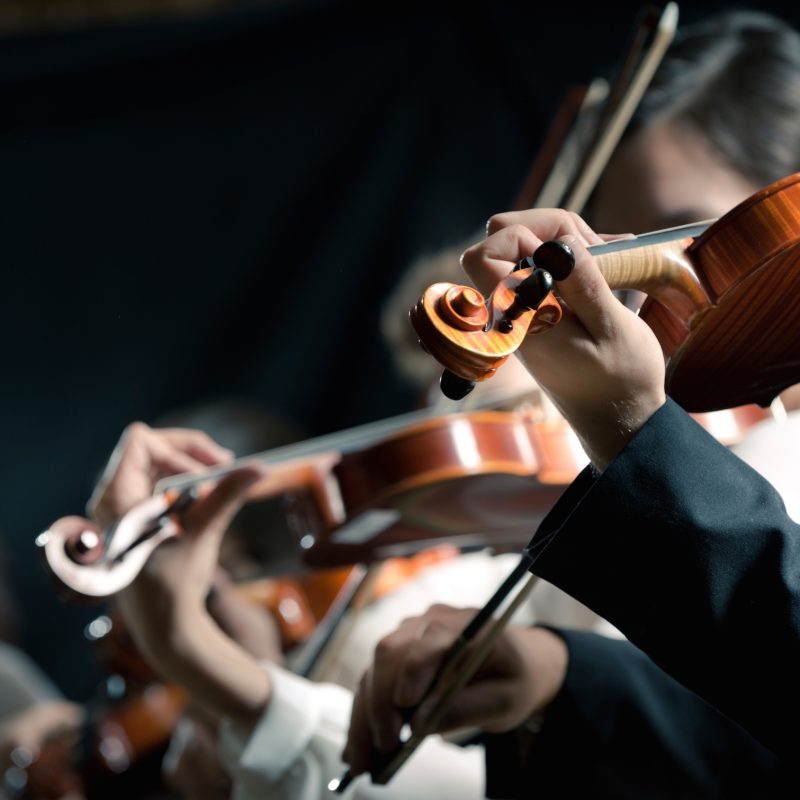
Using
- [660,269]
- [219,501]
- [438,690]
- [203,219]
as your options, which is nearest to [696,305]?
[660,269]

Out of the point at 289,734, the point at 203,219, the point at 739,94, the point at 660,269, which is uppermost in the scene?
the point at 660,269

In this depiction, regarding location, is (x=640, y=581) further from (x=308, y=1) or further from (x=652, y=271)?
(x=308, y=1)

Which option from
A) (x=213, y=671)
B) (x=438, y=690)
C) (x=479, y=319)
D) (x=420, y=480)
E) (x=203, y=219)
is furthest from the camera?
(x=203, y=219)

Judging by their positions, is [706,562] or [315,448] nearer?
[706,562]

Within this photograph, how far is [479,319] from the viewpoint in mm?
302

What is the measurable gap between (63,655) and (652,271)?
1.49m

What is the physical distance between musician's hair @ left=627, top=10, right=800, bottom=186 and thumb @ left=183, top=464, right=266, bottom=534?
0.31 meters

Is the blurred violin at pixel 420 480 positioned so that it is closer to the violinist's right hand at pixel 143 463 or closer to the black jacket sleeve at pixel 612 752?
the violinist's right hand at pixel 143 463

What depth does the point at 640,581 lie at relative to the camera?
0.35 m

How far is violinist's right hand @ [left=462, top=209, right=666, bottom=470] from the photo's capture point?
0.32 m

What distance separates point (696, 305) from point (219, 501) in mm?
312

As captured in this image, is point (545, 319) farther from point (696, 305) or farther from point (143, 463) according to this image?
point (143, 463)

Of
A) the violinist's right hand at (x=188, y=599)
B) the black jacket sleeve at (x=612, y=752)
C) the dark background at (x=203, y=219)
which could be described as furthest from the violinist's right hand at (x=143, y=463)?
the dark background at (x=203, y=219)

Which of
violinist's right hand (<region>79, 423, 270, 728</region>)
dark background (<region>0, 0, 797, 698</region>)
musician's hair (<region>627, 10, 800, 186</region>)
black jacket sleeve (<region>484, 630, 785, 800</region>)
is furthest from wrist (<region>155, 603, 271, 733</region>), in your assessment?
dark background (<region>0, 0, 797, 698</region>)
